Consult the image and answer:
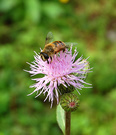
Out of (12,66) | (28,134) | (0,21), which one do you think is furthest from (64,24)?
(28,134)

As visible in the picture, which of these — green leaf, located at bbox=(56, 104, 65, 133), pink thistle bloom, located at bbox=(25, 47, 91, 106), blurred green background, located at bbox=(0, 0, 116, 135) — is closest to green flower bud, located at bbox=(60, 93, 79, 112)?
pink thistle bloom, located at bbox=(25, 47, 91, 106)

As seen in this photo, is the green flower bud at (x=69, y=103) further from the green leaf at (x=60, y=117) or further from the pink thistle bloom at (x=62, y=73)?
the green leaf at (x=60, y=117)

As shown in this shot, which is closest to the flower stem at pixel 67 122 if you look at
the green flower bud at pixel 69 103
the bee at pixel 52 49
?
the green flower bud at pixel 69 103

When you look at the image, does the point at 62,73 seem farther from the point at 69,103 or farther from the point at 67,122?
the point at 67,122

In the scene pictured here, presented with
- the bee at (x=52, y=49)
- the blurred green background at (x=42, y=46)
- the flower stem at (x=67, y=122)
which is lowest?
the flower stem at (x=67, y=122)

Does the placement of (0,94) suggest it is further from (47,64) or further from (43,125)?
(47,64)

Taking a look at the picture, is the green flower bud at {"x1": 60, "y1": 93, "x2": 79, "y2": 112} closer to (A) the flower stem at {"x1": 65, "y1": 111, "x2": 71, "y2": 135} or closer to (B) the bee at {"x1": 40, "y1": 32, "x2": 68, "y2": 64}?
(A) the flower stem at {"x1": 65, "y1": 111, "x2": 71, "y2": 135}

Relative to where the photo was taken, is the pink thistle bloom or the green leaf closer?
the pink thistle bloom

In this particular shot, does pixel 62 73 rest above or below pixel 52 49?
below

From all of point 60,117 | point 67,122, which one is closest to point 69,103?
point 67,122
